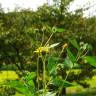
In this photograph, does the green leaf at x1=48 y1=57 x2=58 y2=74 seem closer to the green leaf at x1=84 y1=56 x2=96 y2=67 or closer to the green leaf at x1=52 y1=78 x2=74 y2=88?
the green leaf at x1=52 y1=78 x2=74 y2=88

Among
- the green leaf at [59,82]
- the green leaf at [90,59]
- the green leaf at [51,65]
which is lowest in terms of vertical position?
the green leaf at [59,82]

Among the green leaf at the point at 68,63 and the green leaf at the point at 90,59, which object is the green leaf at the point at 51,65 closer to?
the green leaf at the point at 68,63

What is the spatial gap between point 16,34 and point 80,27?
535 cm

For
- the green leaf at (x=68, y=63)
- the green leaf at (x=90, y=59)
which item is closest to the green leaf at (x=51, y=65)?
the green leaf at (x=68, y=63)

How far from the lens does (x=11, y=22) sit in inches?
1058

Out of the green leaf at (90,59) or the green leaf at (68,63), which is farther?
the green leaf at (68,63)

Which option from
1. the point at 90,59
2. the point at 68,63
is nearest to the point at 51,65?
the point at 68,63

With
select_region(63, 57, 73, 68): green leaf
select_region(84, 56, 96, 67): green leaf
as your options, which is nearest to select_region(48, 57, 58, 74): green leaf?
select_region(63, 57, 73, 68): green leaf

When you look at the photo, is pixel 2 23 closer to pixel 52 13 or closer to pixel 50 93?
pixel 52 13

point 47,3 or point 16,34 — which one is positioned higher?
point 47,3

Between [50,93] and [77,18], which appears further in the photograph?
[77,18]

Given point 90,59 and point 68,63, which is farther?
point 68,63

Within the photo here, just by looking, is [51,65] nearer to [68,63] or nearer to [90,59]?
[68,63]

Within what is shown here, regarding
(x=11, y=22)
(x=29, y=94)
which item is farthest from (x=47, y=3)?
(x=29, y=94)
